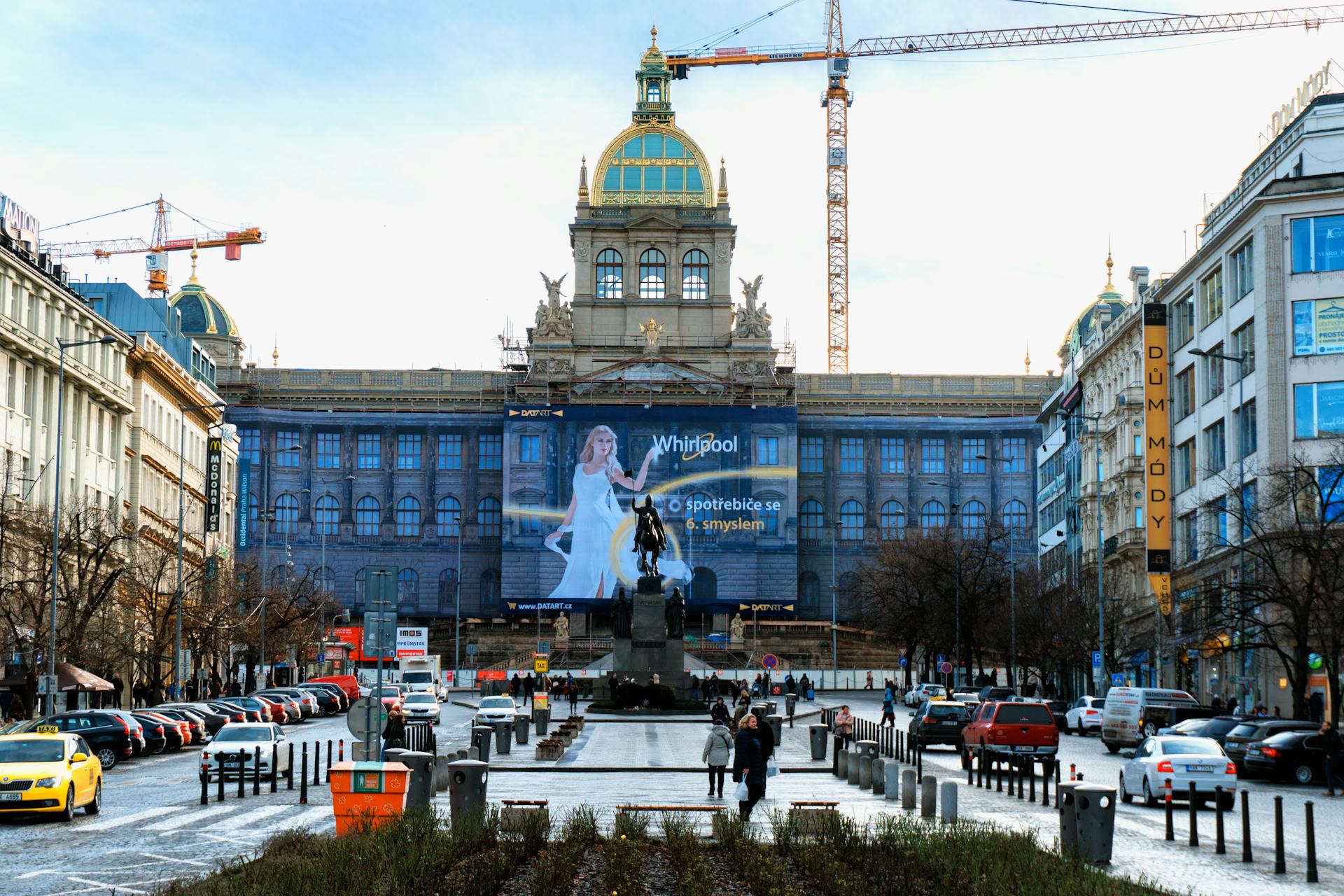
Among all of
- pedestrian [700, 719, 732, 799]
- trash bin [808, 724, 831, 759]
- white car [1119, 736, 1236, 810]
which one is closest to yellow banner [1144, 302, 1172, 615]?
trash bin [808, 724, 831, 759]

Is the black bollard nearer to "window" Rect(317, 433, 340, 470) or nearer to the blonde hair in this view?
the blonde hair

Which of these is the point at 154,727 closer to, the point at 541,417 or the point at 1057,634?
the point at 1057,634

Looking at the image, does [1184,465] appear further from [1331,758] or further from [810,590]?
[810,590]

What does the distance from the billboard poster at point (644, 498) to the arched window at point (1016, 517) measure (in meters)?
19.4

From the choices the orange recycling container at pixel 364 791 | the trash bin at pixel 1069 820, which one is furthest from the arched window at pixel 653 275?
the trash bin at pixel 1069 820

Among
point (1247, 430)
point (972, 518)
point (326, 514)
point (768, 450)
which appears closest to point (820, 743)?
point (1247, 430)

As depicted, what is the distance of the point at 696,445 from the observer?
132m

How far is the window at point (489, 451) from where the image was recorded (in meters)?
142

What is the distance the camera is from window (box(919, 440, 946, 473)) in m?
143

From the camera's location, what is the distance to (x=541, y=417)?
431ft

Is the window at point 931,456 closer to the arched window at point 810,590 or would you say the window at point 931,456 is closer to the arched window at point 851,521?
the arched window at point 851,521

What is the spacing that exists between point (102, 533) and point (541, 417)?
66.5 meters

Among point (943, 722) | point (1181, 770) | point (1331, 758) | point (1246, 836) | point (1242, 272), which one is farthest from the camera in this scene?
point (1242, 272)

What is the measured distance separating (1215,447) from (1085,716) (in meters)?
14.9
